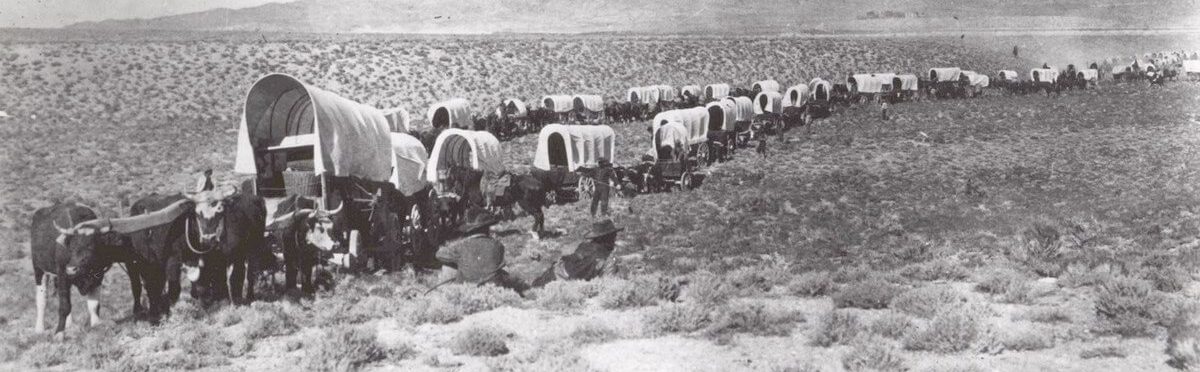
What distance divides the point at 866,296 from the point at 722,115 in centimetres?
2048

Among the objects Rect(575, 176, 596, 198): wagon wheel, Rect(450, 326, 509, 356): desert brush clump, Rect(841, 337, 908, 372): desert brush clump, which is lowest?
Rect(575, 176, 596, 198): wagon wheel

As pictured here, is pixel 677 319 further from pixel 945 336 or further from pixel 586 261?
pixel 945 336

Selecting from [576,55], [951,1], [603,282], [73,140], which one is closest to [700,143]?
[603,282]

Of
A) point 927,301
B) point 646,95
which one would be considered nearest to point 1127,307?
point 927,301

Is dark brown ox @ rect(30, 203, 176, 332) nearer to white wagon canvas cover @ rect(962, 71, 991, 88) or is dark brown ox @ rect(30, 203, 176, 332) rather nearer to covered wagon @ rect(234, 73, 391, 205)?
covered wagon @ rect(234, 73, 391, 205)

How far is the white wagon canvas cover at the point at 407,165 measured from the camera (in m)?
14.7

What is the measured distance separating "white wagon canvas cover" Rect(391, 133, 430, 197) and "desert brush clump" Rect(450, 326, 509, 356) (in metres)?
6.69

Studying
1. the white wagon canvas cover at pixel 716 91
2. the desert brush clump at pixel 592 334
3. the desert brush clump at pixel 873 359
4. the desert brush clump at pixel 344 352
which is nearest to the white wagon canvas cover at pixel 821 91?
the white wagon canvas cover at pixel 716 91

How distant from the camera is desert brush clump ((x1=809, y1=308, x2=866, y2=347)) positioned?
772cm

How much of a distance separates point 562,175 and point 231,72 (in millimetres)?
34457

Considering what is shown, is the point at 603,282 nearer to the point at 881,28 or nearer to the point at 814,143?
the point at 814,143

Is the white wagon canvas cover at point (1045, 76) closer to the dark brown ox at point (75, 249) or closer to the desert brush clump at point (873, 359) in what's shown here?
the desert brush clump at point (873, 359)

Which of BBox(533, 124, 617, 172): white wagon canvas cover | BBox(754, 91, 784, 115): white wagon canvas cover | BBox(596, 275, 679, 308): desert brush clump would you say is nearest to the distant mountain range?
BBox(754, 91, 784, 115): white wagon canvas cover

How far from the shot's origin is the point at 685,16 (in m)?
108
